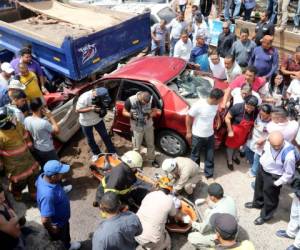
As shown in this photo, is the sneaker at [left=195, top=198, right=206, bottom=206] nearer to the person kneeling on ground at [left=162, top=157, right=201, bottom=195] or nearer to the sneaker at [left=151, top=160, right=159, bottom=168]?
the person kneeling on ground at [left=162, top=157, right=201, bottom=195]

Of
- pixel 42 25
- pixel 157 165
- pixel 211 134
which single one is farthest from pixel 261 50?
pixel 42 25

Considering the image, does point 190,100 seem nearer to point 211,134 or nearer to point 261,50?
point 211,134

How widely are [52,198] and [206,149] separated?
3006 mm

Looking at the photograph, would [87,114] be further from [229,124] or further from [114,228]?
[114,228]

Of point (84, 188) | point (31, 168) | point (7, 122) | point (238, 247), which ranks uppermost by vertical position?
point (7, 122)

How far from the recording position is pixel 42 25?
9125 mm

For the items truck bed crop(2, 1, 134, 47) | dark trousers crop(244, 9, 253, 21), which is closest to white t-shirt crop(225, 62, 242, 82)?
truck bed crop(2, 1, 134, 47)

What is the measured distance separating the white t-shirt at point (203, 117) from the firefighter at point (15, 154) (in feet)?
8.69

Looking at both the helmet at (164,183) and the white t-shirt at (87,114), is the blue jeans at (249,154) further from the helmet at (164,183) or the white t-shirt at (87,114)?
the white t-shirt at (87,114)

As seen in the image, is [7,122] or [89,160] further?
[89,160]

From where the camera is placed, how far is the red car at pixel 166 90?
6445 millimetres

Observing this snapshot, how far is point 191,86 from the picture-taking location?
22.3 ft

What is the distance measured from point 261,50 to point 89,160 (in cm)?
417

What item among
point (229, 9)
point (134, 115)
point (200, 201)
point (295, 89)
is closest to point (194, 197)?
point (200, 201)
